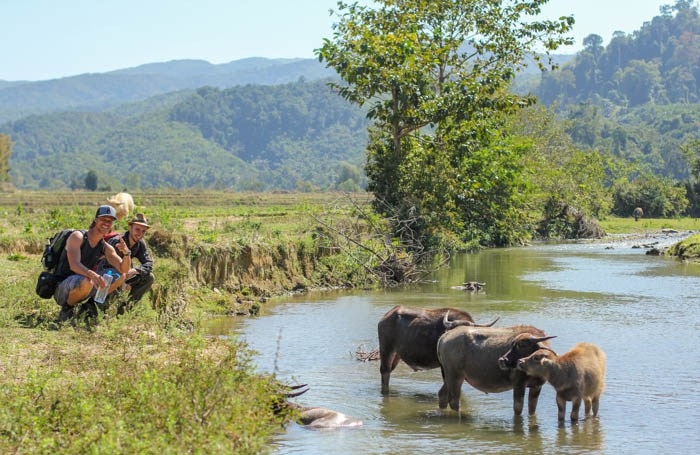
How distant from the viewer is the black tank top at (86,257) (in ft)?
41.0

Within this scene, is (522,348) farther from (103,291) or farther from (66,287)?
(66,287)

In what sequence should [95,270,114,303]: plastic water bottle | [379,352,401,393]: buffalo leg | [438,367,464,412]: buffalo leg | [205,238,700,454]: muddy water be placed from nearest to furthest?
[205,238,700,454]: muddy water, [438,367,464,412]: buffalo leg, [95,270,114,303]: plastic water bottle, [379,352,401,393]: buffalo leg

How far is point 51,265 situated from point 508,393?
609 cm

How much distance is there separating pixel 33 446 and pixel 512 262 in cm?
2735

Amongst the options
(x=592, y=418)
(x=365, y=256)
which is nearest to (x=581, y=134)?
(x=365, y=256)

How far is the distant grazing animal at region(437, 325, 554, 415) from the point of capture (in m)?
11.1

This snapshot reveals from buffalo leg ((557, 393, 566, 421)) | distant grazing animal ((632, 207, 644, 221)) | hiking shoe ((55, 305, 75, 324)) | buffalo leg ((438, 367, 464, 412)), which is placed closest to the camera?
buffalo leg ((557, 393, 566, 421))

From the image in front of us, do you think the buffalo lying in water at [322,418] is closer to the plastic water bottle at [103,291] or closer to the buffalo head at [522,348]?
the buffalo head at [522,348]

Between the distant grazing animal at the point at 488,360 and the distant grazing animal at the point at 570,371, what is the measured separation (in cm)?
26

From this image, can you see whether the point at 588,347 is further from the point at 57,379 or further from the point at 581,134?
the point at 581,134

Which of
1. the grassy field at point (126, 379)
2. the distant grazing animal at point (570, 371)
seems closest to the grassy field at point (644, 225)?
the grassy field at point (126, 379)

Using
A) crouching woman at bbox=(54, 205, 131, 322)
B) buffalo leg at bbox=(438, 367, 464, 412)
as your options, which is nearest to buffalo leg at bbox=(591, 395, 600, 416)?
buffalo leg at bbox=(438, 367, 464, 412)

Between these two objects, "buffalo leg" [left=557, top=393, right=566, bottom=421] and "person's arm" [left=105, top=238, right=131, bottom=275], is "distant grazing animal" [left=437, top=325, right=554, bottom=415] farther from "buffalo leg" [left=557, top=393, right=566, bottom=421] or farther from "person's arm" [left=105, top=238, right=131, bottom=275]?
"person's arm" [left=105, top=238, right=131, bottom=275]

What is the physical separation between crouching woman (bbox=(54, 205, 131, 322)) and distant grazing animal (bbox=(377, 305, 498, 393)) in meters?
3.49
